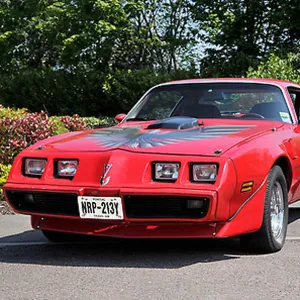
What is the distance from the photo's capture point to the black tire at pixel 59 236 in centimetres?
627

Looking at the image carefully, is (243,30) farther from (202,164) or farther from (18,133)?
(202,164)

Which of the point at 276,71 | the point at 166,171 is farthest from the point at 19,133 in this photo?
the point at 276,71

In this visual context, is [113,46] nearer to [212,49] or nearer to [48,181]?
[212,49]

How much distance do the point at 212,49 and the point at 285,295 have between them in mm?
19118

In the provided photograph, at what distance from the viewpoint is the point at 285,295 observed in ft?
14.9

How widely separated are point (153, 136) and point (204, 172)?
757 millimetres

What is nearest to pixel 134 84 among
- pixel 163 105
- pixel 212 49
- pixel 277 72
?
pixel 212 49

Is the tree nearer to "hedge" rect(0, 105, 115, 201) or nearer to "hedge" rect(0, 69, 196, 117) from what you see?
"hedge" rect(0, 69, 196, 117)

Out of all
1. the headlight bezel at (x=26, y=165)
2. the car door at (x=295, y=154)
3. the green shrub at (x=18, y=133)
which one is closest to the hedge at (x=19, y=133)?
the green shrub at (x=18, y=133)

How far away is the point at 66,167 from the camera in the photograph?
219 inches

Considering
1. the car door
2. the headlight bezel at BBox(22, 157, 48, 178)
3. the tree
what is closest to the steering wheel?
the car door

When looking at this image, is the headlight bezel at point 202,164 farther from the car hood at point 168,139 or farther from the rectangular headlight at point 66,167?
the rectangular headlight at point 66,167

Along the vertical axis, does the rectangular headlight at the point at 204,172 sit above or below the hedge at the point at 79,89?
above

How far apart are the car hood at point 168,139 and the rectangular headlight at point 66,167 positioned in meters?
0.13
